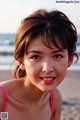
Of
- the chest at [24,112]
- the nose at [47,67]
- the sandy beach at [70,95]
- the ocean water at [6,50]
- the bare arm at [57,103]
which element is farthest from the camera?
the sandy beach at [70,95]

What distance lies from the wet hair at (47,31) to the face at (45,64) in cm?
2

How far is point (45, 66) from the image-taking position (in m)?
1.41

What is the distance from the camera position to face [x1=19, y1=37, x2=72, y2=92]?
142 centimetres

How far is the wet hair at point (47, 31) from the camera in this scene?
1.44 m

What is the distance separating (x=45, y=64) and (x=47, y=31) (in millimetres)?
144

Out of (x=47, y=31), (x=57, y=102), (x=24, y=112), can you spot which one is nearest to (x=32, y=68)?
(x=47, y=31)

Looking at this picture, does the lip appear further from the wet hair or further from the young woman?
the wet hair

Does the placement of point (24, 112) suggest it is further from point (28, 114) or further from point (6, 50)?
point (6, 50)

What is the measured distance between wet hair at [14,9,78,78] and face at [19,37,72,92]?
0.02m

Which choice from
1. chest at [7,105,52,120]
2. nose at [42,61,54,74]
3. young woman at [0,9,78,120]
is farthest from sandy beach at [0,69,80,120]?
nose at [42,61,54,74]

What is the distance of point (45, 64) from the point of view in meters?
1.41

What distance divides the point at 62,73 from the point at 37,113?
398mm

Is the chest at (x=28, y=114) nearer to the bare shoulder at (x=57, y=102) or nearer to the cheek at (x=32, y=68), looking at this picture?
the bare shoulder at (x=57, y=102)

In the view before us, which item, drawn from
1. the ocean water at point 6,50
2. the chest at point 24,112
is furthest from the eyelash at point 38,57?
the ocean water at point 6,50
